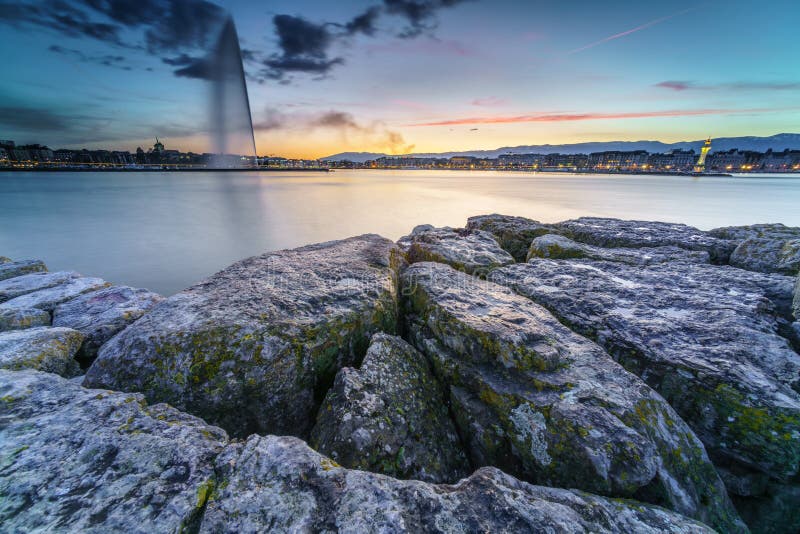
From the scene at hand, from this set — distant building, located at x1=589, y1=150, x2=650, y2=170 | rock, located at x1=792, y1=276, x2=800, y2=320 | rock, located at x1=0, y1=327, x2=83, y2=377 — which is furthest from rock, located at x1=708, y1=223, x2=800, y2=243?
distant building, located at x1=589, y1=150, x2=650, y2=170

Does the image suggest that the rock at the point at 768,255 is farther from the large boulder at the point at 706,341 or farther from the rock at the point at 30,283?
the rock at the point at 30,283

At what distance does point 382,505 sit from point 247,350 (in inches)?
87.2

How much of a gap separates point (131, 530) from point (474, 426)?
2732 millimetres

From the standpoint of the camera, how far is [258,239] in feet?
66.7

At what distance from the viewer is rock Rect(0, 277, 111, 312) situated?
20.0 feet

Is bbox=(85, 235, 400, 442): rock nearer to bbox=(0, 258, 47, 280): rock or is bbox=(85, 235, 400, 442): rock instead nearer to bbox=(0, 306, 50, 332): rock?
bbox=(0, 306, 50, 332): rock

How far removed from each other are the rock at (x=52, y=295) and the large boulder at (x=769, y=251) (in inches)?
563

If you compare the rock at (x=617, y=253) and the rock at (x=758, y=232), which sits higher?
the rock at (x=758, y=232)

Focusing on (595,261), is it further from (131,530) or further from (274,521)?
(131,530)

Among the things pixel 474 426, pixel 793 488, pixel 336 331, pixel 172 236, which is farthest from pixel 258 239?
pixel 793 488

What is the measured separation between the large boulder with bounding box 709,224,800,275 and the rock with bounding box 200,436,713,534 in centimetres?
643

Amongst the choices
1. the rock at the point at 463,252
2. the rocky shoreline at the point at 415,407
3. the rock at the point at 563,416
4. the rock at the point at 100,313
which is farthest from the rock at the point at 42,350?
the rock at the point at 463,252

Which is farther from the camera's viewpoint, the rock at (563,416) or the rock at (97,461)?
the rock at (563,416)

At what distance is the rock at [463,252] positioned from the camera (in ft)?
21.0
